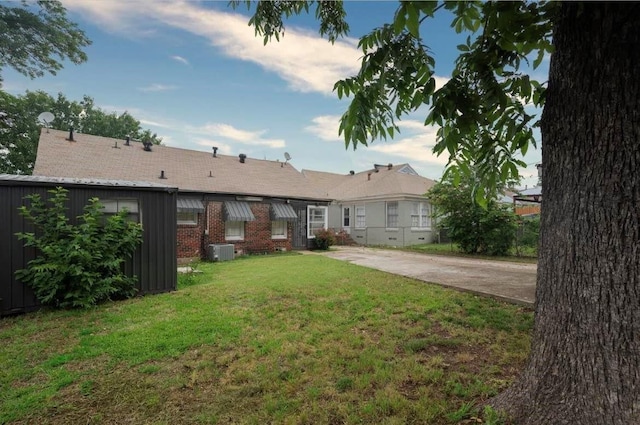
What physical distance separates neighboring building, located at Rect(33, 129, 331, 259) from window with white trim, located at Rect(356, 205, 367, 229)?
378 cm

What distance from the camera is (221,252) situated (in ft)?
43.9

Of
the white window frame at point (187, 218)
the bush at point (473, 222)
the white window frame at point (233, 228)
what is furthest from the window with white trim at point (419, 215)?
the white window frame at point (187, 218)

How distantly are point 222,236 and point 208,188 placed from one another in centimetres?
234

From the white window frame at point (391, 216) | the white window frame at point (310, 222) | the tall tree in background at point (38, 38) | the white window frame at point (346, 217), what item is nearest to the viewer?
the tall tree in background at point (38, 38)

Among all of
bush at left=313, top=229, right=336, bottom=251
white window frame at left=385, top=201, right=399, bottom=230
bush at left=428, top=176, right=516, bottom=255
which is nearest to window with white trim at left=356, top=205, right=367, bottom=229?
white window frame at left=385, top=201, right=399, bottom=230

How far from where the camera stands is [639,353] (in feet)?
5.78

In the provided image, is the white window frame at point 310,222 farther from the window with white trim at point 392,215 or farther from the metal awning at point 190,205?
the metal awning at point 190,205

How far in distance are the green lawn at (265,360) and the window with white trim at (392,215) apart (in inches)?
525

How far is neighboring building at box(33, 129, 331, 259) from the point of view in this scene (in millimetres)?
13586

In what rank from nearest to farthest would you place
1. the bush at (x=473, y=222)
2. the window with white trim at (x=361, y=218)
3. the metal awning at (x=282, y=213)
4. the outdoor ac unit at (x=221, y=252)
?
the bush at (x=473, y=222)
the outdoor ac unit at (x=221, y=252)
the metal awning at (x=282, y=213)
the window with white trim at (x=361, y=218)

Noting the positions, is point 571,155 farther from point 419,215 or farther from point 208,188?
point 419,215

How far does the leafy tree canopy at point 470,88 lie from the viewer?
2369 mm

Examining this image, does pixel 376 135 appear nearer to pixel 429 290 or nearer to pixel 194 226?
pixel 429 290

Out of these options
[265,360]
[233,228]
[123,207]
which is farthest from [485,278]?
[233,228]
